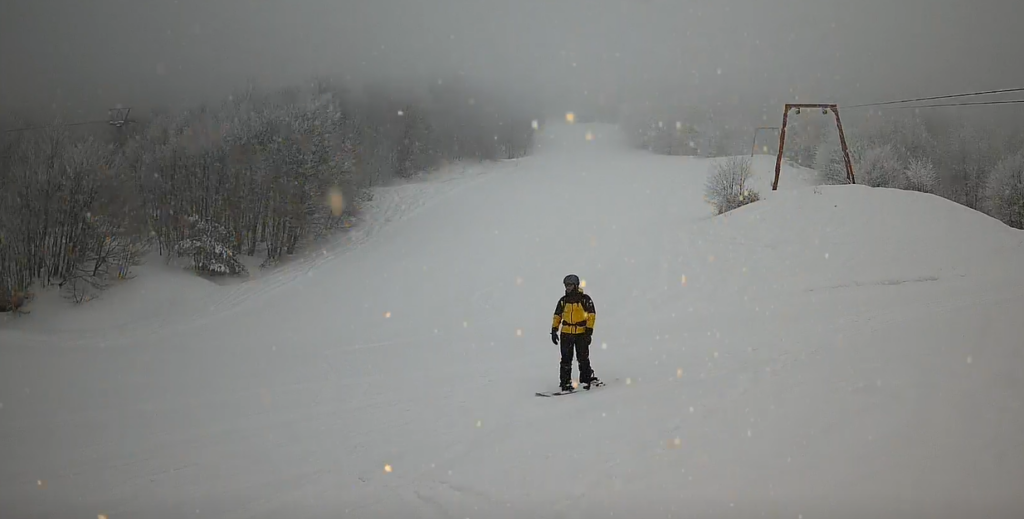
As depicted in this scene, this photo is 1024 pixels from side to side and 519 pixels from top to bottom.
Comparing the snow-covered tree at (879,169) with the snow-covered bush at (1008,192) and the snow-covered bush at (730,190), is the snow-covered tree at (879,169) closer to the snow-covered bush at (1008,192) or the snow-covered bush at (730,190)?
the snow-covered bush at (1008,192)

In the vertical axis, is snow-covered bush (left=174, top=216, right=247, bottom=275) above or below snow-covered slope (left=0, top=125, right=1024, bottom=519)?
above

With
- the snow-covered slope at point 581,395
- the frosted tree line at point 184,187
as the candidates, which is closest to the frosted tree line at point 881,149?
the snow-covered slope at point 581,395

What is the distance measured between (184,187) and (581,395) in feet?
91.6

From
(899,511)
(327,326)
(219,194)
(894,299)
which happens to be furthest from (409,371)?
(219,194)

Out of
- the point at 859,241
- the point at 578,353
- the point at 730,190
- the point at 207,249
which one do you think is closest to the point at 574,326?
the point at 578,353

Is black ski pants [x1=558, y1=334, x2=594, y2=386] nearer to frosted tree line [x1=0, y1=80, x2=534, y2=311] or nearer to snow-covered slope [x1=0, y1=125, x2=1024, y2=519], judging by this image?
snow-covered slope [x1=0, y1=125, x2=1024, y2=519]

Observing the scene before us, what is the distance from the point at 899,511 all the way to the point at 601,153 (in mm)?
65060

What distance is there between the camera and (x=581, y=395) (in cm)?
891

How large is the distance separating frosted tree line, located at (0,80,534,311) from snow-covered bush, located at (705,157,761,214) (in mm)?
21680

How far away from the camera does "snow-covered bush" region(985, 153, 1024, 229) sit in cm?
3922

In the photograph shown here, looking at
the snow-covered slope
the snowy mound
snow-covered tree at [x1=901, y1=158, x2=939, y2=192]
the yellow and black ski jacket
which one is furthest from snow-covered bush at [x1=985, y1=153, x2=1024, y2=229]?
the yellow and black ski jacket

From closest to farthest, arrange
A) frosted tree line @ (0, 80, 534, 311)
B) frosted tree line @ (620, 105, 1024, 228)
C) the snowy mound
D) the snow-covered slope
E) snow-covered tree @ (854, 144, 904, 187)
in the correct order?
the snow-covered slope
the snowy mound
frosted tree line @ (0, 80, 534, 311)
frosted tree line @ (620, 105, 1024, 228)
snow-covered tree @ (854, 144, 904, 187)

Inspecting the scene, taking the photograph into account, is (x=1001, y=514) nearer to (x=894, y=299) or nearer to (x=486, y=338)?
(x=894, y=299)

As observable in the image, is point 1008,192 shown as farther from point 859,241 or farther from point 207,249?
point 207,249
